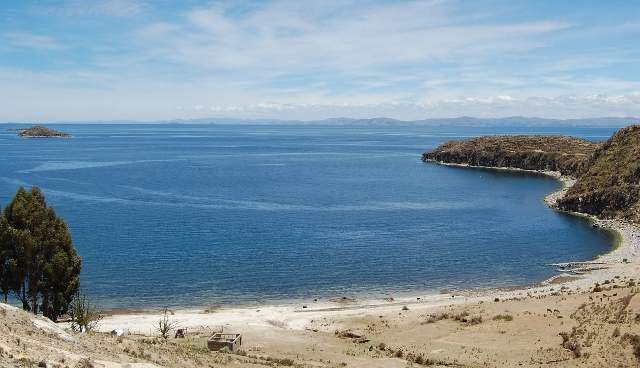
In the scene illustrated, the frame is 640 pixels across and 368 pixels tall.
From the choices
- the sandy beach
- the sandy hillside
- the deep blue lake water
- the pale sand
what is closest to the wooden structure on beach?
the sandy hillside

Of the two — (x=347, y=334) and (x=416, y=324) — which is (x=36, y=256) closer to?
(x=347, y=334)

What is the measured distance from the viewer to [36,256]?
4906 centimetres

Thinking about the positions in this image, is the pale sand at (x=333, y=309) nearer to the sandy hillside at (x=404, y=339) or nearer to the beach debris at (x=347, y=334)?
the sandy hillside at (x=404, y=339)

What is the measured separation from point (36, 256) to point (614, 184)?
4264 inches

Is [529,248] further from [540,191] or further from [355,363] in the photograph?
[540,191]

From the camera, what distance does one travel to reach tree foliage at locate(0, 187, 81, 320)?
48438 mm

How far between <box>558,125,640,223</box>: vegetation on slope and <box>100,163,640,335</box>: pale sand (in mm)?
36610

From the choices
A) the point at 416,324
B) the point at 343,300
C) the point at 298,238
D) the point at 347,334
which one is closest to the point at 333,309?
the point at 343,300

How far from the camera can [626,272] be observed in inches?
2798

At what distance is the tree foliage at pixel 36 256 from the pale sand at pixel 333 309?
4853 millimetres

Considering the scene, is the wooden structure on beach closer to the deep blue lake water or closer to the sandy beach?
the sandy beach

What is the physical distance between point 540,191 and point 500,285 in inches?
3726

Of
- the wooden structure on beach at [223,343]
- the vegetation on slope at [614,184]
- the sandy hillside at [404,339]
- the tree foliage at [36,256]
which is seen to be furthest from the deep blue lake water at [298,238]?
the wooden structure on beach at [223,343]

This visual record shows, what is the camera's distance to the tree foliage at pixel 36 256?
159 feet
